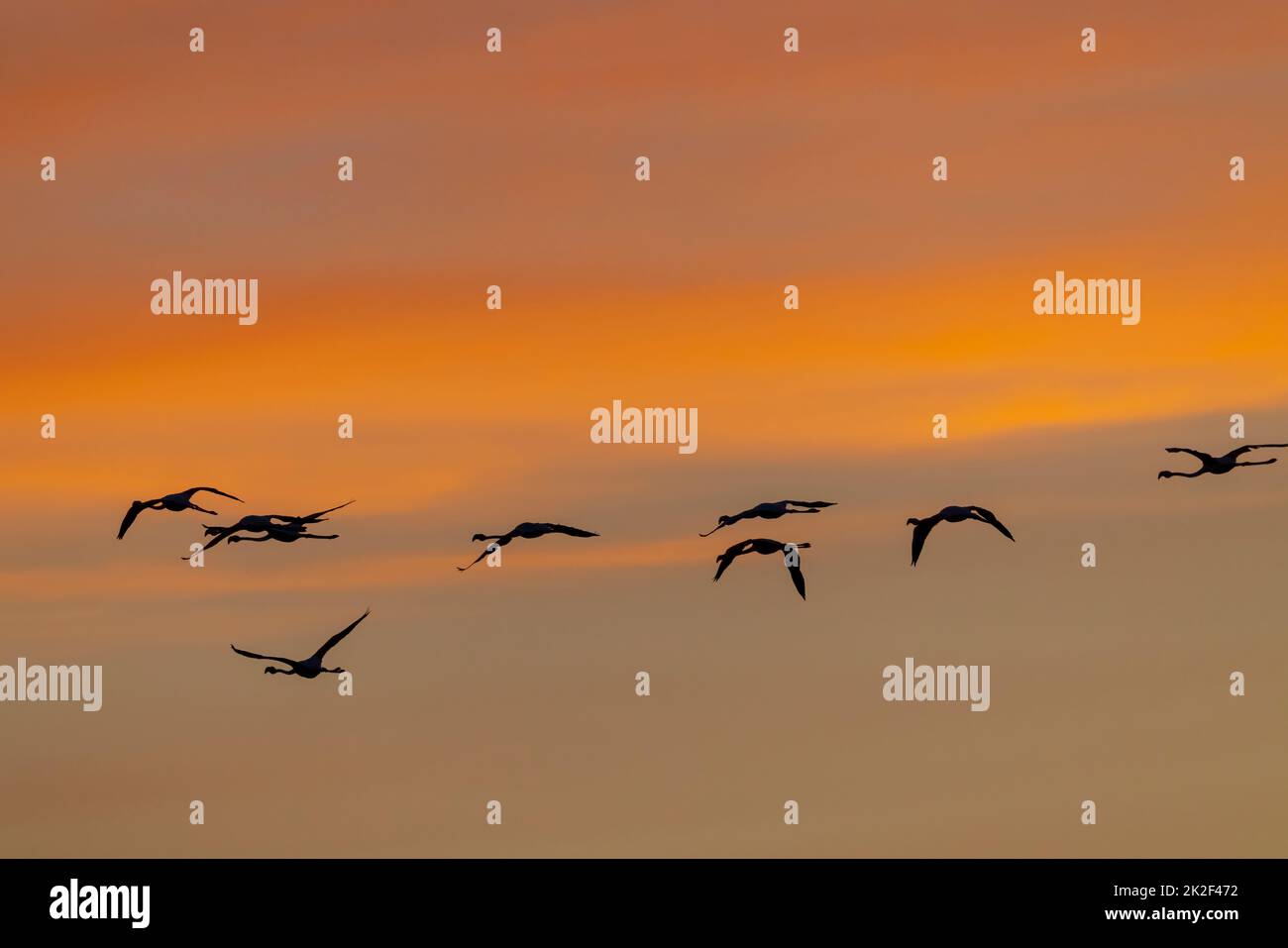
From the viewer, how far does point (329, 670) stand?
96.1m

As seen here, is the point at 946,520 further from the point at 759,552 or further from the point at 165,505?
the point at 165,505

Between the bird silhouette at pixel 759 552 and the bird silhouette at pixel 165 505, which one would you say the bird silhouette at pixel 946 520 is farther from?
the bird silhouette at pixel 165 505

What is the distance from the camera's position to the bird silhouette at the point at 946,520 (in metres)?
88.4

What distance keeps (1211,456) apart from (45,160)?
46.6 meters

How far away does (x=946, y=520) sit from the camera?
88.4 metres

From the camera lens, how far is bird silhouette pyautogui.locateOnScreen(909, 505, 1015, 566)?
8844cm

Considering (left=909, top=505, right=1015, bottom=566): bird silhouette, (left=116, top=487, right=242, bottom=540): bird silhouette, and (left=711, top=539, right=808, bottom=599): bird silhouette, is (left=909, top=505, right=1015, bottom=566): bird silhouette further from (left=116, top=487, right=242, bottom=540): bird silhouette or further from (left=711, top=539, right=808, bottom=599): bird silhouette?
(left=116, top=487, right=242, bottom=540): bird silhouette
